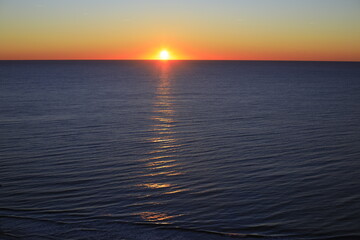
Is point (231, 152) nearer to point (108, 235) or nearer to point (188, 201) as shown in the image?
point (188, 201)

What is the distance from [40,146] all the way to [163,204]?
518 inches

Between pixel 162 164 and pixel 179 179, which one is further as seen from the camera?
pixel 162 164

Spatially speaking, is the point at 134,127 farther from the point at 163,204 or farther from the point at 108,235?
the point at 108,235

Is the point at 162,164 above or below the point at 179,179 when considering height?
above

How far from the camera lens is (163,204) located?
16.4 metres

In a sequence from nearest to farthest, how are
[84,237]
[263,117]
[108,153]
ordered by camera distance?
[84,237], [108,153], [263,117]

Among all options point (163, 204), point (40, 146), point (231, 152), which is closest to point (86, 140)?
point (40, 146)

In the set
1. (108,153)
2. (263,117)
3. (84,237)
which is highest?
(263,117)

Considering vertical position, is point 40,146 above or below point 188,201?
above

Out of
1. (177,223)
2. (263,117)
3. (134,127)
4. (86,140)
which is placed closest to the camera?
(177,223)

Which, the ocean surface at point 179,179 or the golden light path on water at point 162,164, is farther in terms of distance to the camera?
the golden light path on water at point 162,164

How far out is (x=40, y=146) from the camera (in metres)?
26.5

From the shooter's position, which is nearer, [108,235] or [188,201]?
[108,235]

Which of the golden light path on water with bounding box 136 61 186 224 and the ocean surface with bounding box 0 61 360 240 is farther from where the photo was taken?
the golden light path on water with bounding box 136 61 186 224
